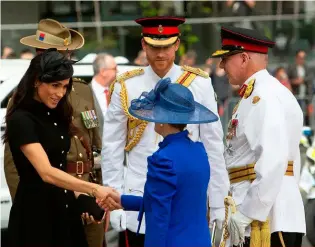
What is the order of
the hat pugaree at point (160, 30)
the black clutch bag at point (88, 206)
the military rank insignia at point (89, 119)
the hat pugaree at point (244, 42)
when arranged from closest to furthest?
the black clutch bag at point (88, 206), the hat pugaree at point (244, 42), the hat pugaree at point (160, 30), the military rank insignia at point (89, 119)

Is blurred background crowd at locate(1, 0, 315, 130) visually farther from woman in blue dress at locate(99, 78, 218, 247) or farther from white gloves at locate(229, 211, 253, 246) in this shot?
woman in blue dress at locate(99, 78, 218, 247)

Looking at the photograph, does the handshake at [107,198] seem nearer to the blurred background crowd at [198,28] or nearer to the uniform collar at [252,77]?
the uniform collar at [252,77]

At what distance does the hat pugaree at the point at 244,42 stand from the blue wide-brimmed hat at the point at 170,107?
0.96m

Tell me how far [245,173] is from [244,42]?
854 mm

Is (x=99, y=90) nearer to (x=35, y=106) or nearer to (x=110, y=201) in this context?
(x=35, y=106)

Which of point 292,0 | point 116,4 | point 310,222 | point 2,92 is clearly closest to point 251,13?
point 292,0

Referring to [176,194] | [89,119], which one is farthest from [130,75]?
[176,194]

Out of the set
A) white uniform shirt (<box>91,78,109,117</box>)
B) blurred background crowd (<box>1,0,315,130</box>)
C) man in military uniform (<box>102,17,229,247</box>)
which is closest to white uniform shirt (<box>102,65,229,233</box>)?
man in military uniform (<box>102,17,229,247</box>)

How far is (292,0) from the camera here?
20.3 metres

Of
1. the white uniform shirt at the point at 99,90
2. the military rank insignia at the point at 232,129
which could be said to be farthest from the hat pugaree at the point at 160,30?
the white uniform shirt at the point at 99,90

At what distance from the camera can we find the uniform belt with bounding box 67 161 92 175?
668 cm

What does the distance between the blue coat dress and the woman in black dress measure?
0.80 meters

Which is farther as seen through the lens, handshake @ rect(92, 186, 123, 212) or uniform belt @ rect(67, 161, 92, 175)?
uniform belt @ rect(67, 161, 92, 175)

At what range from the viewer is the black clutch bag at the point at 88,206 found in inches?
227
